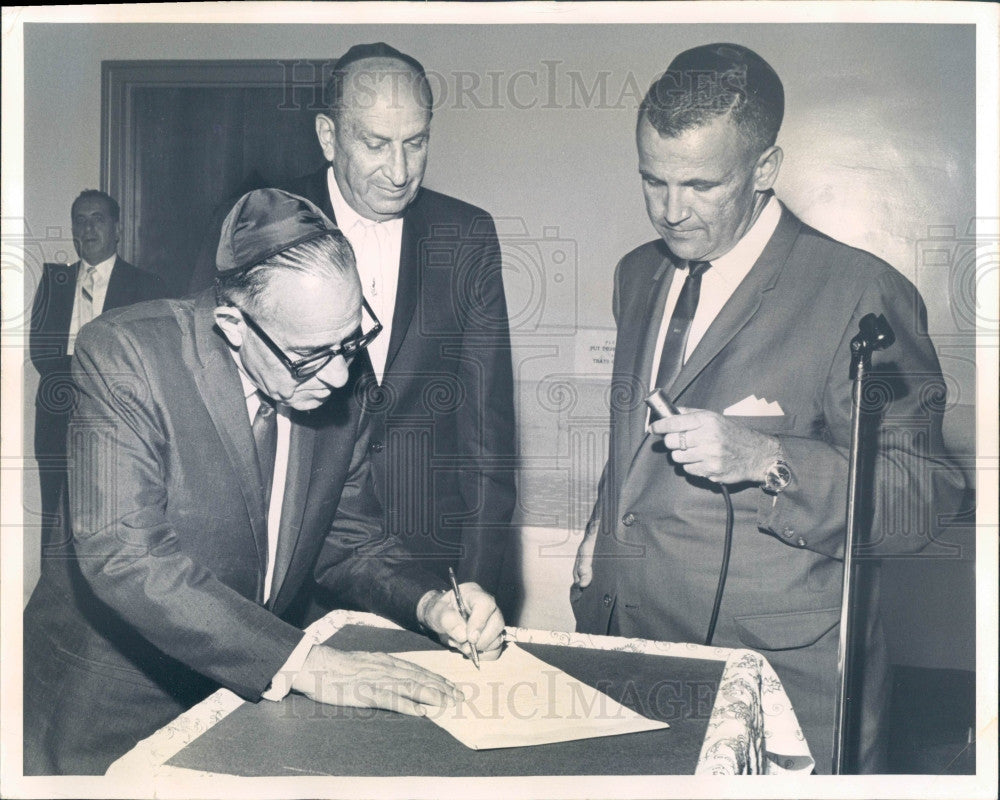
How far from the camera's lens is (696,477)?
2.94 m

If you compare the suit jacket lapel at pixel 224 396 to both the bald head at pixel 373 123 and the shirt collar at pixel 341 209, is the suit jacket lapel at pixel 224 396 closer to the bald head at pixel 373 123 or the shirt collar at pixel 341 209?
the shirt collar at pixel 341 209

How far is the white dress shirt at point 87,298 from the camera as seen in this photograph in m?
2.93

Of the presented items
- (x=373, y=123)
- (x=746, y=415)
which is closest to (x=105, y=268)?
(x=373, y=123)

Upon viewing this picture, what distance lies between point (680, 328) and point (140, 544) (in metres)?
1.65

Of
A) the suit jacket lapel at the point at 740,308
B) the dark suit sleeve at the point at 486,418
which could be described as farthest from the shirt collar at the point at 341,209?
the suit jacket lapel at the point at 740,308

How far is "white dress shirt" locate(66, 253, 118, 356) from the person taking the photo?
2928mm

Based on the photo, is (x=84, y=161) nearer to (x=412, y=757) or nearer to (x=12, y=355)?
(x=12, y=355)

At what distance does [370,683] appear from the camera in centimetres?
273

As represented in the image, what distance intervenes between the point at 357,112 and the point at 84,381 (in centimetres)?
110

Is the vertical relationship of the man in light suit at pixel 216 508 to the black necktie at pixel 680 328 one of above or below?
below

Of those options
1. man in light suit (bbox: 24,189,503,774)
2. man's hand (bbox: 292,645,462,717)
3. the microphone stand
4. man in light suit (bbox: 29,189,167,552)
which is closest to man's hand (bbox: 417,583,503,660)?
man in light suit (bbox: 24,189,503,774)

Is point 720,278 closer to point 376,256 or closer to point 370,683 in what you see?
point 376,256

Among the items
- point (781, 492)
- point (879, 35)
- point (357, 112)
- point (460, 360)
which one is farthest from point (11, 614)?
point (879, 35)

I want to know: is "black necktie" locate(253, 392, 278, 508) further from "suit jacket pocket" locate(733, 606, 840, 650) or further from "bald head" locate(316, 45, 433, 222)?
"suit jacket pocket" locate(733, 606, 840, 650)
